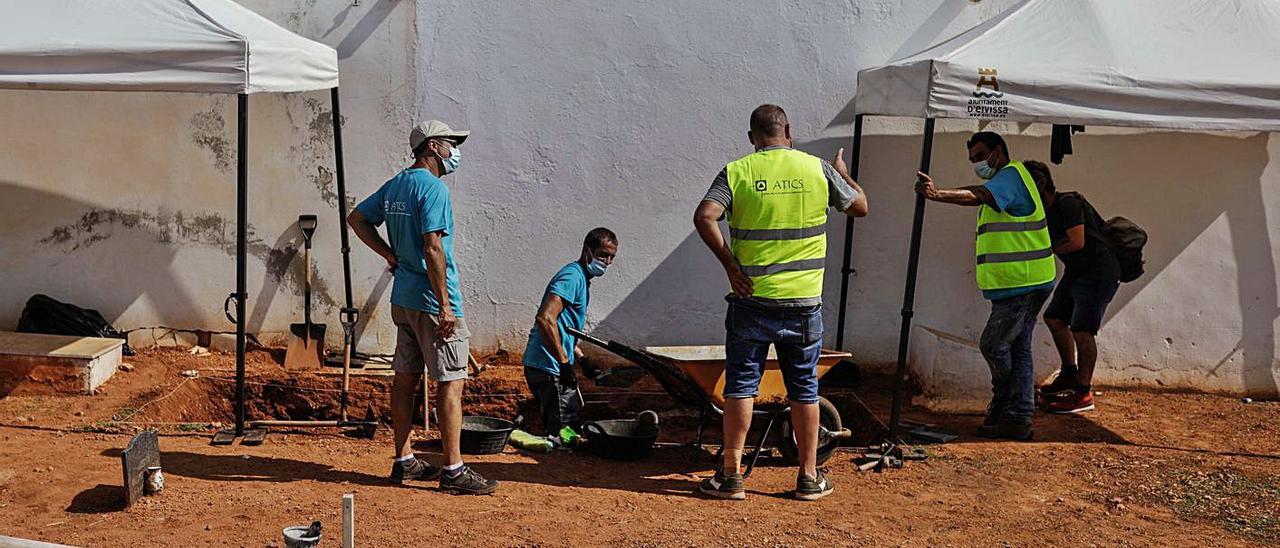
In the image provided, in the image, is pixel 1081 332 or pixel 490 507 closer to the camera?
pixel 490 507

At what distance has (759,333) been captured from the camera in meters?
6.34

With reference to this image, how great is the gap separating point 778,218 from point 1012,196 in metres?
2.01

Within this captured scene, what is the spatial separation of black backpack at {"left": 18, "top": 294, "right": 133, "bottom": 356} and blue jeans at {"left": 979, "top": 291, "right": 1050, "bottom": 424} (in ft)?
19.6

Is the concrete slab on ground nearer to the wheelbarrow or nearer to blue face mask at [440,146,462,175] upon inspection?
blue face mask at [440,146,462,175]

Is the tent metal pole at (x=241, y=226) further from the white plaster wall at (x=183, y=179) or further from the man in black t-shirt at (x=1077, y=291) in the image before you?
the man in black t-shirt at (x=1077, y=291)

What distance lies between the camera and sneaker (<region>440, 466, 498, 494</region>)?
635 cm

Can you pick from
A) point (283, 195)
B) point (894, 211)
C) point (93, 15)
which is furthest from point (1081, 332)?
point (93, 15)

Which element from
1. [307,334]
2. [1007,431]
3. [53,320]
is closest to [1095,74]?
[1007,431]

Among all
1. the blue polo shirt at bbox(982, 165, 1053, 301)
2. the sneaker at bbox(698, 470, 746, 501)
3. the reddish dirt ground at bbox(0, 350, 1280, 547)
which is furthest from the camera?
the blue polo shirt at bbox(982, 165, 1053, 301)

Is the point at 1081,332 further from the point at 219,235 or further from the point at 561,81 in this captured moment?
the point at 219,235

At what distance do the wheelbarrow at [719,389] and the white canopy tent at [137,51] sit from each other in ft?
7.47

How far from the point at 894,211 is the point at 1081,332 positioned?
1.53 metres

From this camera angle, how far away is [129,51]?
22.3ft

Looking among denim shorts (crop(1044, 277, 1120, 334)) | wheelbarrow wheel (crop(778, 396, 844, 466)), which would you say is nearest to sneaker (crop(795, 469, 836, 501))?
wheelbarrow wheel (crop(778, 396, 844, 466))
